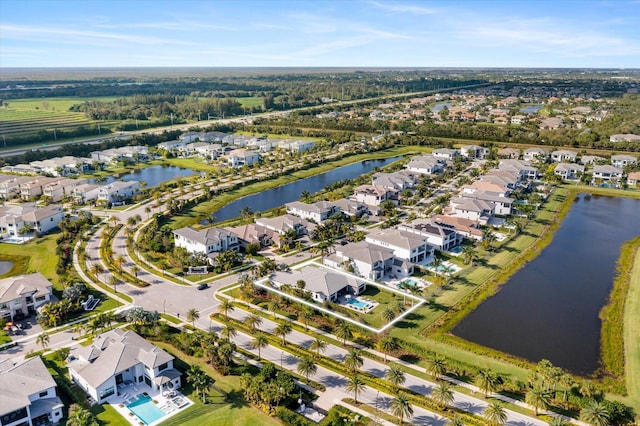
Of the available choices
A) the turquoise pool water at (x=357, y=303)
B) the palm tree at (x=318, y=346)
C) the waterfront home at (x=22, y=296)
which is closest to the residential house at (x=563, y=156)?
the turquoise pool water at (x=357, y=303)

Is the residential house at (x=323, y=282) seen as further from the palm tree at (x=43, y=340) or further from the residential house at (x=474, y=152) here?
the residential house at (x=474, y=152)

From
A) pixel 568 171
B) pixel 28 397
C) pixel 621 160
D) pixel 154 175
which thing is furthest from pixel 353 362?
pixel 621 160

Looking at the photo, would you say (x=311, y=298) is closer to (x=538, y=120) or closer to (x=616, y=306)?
(x=616, y=306)

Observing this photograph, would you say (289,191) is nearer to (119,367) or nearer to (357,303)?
(357,303)

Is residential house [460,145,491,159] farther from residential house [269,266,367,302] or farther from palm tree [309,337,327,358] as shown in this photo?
palm tree [309,337,327,358]

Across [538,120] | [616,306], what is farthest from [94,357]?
[538,120]

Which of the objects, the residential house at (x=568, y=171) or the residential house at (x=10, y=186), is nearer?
the residential house at (x=10, y=186)
